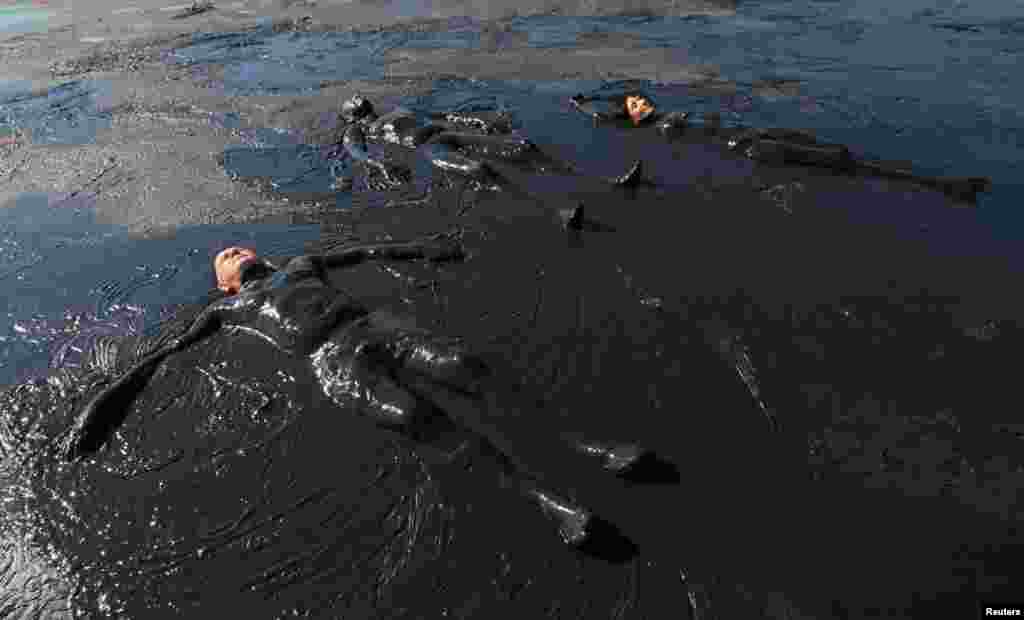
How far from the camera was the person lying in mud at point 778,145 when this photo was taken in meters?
7.68

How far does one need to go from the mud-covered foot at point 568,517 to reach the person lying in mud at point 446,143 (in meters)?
5.21

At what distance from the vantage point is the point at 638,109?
9.88 metres

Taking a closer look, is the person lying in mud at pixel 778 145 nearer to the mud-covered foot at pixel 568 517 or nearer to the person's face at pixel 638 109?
the person's face at pixel 638 109

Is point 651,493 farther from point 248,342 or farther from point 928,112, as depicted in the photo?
point 928,112

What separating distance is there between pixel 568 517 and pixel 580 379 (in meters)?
1.56

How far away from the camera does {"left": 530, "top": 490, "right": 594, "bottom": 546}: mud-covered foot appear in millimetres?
3758

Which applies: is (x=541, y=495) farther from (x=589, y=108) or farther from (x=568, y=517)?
(x=589, y=108)

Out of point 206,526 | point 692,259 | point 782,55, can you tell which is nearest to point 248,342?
point 206,526

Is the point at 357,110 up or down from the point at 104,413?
up

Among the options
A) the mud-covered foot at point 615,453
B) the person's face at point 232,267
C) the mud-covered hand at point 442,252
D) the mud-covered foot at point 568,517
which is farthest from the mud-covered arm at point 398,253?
the mud-covered foot at point 568,517

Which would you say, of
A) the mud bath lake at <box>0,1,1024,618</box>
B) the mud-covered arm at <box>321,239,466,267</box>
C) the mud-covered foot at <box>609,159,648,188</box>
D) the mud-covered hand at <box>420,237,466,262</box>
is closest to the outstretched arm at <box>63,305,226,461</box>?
the mud bath lake at <box>0,1,1024,618</box>

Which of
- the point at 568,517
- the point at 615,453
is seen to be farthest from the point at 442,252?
the point at 568,517

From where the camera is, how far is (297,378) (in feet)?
17.6

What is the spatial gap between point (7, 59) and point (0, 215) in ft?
39.5
